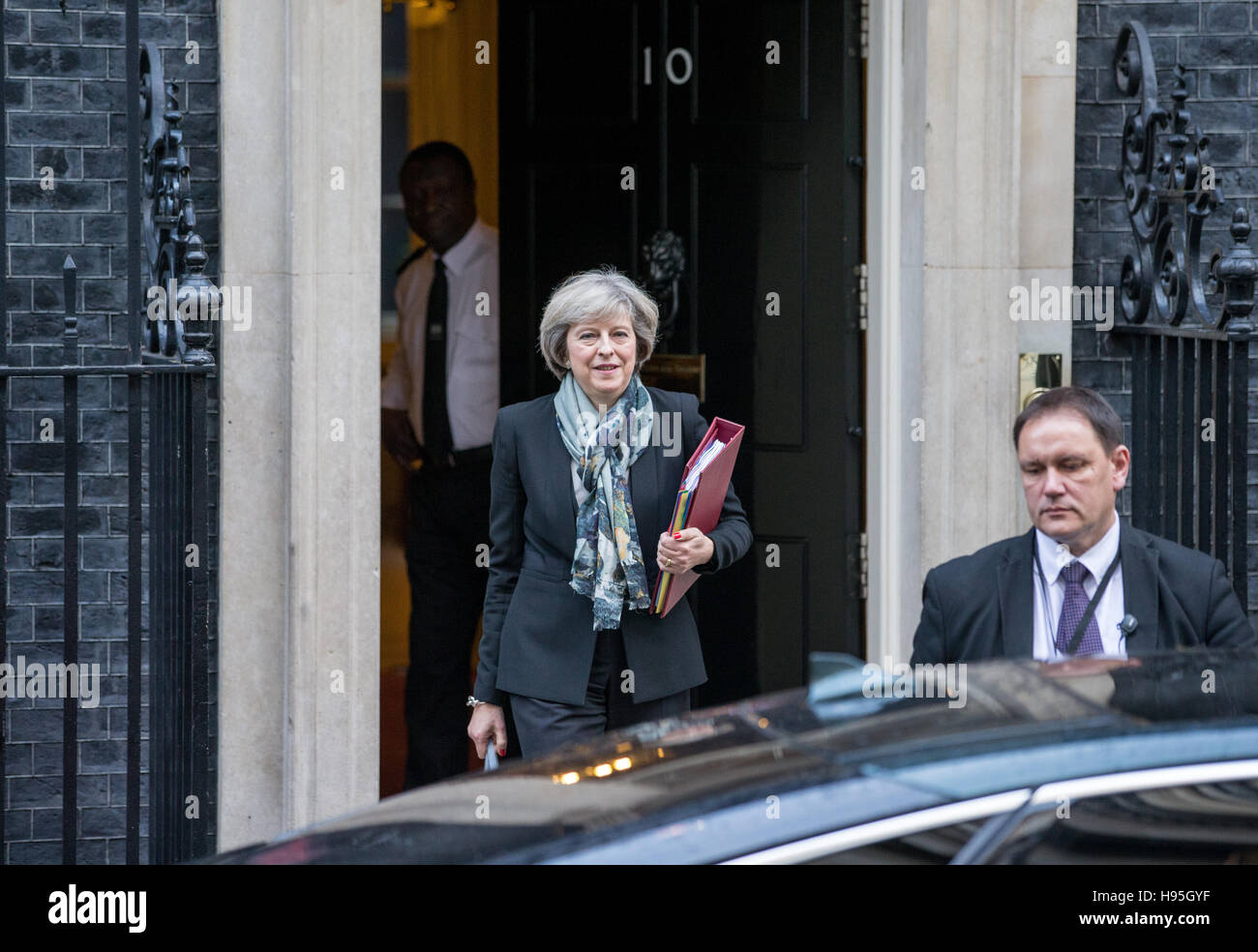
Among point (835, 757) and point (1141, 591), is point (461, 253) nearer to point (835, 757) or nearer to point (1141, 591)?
point (1141, 591)

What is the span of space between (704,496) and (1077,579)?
1.02 meters

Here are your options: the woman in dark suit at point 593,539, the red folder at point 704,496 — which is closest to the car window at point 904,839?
the red folder at point 704,496

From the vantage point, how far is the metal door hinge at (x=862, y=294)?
6.47m

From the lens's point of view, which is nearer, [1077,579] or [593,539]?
[1077,579]

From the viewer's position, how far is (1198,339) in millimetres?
5211

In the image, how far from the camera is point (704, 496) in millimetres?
4254

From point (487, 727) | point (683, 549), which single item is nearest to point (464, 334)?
point (487, 727)

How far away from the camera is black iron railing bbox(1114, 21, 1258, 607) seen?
5000mm

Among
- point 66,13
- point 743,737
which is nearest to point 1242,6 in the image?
point 66,13

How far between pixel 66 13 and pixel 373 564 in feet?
7.12

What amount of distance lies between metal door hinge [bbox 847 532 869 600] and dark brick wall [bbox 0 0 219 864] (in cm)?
247

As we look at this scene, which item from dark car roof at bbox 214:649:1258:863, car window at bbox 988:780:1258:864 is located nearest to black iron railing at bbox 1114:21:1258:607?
dark car roof at bbox 214:649:1258:863
